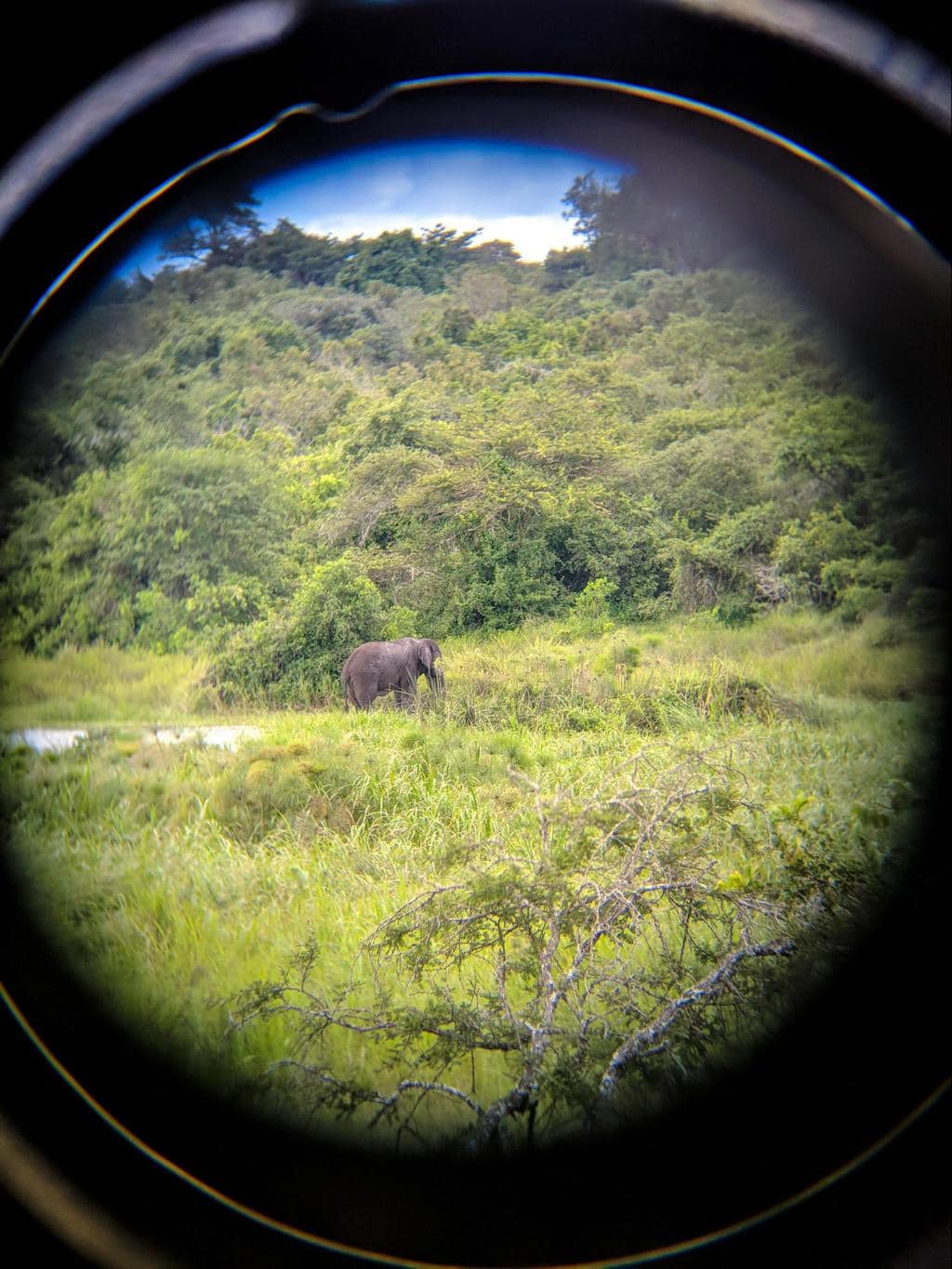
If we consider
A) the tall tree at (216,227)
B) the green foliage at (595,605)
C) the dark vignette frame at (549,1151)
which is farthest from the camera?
the green foliage at (595,605)

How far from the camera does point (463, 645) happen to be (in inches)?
48.5

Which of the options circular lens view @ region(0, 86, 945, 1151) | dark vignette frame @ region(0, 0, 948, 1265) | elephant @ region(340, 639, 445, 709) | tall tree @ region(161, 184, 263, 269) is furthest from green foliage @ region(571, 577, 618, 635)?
tall tree @ region(161, 184, 263, 269)

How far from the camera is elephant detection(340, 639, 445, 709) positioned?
1212 mm

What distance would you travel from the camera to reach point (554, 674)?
1.24 m

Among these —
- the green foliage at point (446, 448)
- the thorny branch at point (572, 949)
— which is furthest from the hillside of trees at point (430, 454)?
the thorny branch at point (572, 949)

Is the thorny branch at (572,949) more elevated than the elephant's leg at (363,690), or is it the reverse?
the elephant's leg at (363,690)

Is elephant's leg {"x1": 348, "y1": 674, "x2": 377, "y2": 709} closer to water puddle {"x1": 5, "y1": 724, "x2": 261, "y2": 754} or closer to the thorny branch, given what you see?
water puddle {"x1": 5, "y1": 724, "x2": 261, "y2": 754}

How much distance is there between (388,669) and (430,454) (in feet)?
1.09

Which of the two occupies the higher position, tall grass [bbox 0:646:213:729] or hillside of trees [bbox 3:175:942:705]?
hillside of trees [bbox 3:175:942:705]

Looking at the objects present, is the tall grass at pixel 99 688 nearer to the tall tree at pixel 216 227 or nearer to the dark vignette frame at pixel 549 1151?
the dark vignette frame at pixel 549 1151

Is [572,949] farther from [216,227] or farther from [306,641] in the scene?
[216,227]

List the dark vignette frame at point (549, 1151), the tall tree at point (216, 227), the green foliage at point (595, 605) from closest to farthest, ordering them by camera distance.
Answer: the dark vignette frame at point (549, 1151), the tall tree at point (216, 227), the green foliage at point (595, 605)

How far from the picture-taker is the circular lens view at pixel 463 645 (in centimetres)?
114

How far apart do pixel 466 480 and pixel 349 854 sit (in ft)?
1.93
